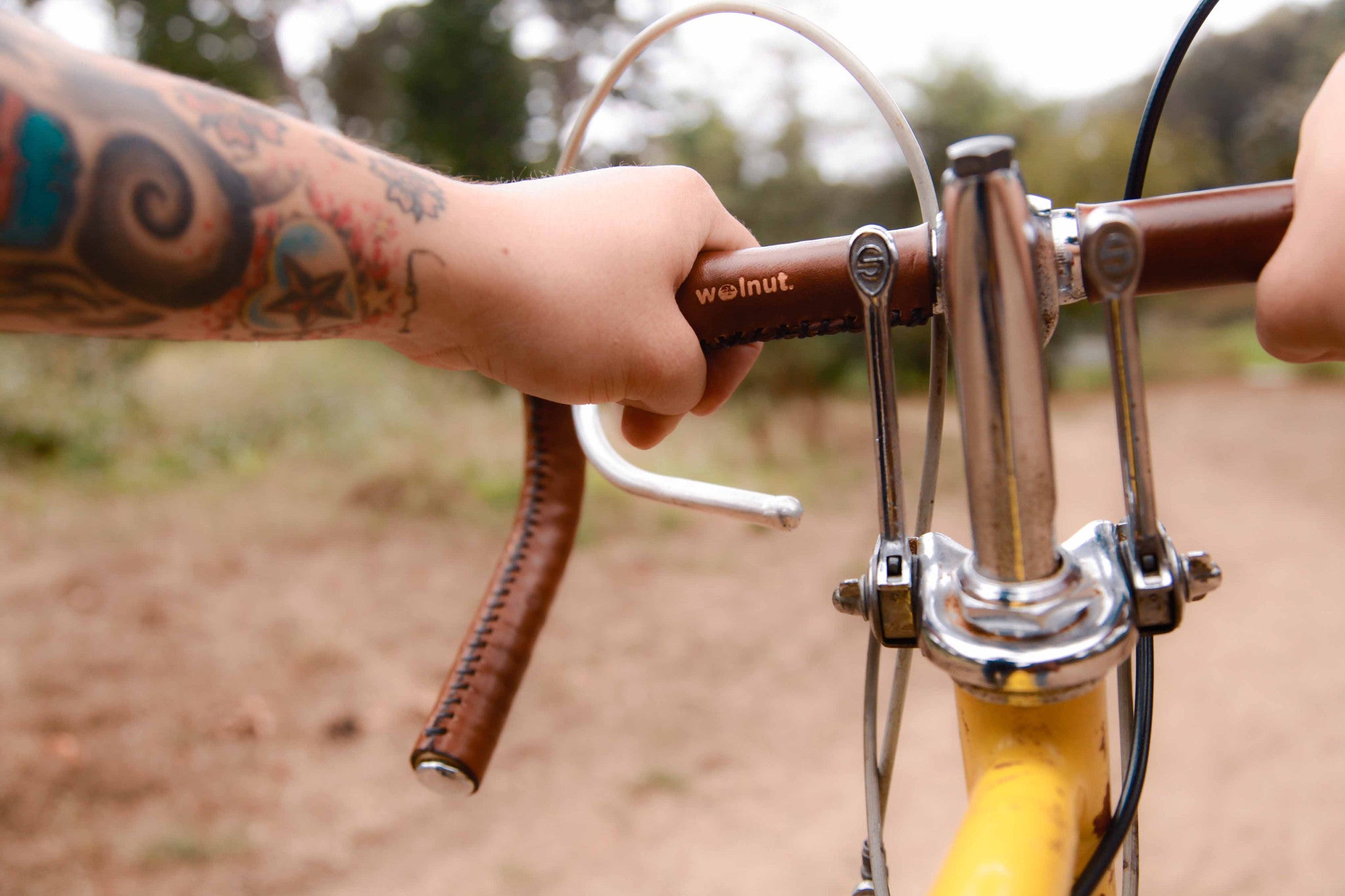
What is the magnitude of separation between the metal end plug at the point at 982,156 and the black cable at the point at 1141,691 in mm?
300

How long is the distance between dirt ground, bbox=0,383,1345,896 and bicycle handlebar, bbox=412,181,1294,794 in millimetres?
2407

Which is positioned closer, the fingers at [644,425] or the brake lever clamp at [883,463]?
the brake lever clamp at [883,463]

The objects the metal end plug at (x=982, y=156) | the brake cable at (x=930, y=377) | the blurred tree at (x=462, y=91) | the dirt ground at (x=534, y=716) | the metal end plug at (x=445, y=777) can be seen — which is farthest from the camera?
the blurred tree at (x=462, y=91)

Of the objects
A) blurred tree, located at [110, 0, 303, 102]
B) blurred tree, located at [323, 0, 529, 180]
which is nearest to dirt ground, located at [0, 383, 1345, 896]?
blurred tree, located at [323, 0, 529, 180]

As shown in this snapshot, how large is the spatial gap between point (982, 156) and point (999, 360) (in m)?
0.12

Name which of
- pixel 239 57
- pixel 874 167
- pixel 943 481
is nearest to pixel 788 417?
pixel 943 481

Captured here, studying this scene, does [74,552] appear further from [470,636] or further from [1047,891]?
[1047,891]

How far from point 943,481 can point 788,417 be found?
1.46 m

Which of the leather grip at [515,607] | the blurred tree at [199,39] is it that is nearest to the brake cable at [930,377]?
the leather grip at [515,607]

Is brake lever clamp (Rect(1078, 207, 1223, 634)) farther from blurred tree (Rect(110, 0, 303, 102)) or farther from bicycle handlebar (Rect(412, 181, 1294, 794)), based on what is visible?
blurred tree (Rect(110, 0, 303, 102))

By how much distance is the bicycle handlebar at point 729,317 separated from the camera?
613 millimetres

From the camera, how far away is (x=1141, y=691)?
70 centimetres

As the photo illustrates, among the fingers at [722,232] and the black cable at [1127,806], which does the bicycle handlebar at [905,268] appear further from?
the black cable at [1127,806]

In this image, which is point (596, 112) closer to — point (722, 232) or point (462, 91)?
point (722, 232)
